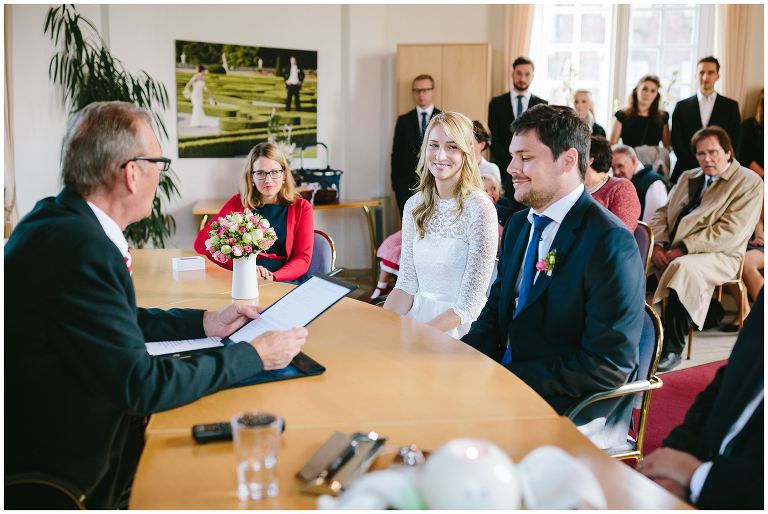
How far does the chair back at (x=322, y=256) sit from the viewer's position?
391cm

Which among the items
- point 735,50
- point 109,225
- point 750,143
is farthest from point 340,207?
point 109,225

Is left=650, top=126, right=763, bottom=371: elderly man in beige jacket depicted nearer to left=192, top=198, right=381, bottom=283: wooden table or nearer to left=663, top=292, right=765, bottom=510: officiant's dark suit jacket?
left=192, top=198, right=381, bottom=283: wooden table

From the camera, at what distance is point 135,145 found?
1.68m

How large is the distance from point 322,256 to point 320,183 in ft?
9.81

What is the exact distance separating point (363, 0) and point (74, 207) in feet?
20.2

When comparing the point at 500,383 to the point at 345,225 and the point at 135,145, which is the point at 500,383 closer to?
the point at 135,145

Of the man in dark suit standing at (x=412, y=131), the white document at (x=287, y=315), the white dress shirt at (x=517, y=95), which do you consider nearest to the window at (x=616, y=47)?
the white dress shirt at (x=517, y=95)

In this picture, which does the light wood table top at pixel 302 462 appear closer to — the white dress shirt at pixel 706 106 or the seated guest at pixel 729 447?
the seated guest at pixel 729 447

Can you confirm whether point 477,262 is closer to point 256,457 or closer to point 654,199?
point 256,457

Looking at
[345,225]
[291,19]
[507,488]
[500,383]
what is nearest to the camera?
[507,488]

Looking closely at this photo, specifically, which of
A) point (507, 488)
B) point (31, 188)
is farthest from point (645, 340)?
point (31, 188)

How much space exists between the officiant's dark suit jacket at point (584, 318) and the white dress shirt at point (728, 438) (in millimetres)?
505

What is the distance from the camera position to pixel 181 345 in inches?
82.4

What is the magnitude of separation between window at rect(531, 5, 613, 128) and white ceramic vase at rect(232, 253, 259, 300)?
18.5ft
